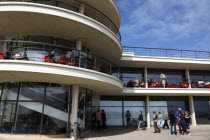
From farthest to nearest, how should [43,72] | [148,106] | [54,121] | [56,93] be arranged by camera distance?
[148,106], [56,93], [54,121], [43,72]

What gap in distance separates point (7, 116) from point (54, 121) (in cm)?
276

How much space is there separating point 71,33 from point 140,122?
963cm

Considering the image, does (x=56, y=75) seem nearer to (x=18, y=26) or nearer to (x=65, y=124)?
(x=65, y=124)

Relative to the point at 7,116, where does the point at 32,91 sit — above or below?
above

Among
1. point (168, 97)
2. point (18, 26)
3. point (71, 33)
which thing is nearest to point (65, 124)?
point (71, 33)

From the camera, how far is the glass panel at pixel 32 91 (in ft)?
34.2

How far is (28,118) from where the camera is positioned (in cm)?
1009

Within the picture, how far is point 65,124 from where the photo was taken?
10.8m

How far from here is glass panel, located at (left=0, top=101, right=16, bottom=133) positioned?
1001 cm

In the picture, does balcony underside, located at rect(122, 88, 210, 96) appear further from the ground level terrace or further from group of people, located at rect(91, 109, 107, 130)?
group of people, located at rect(91, 109, 107, 130)

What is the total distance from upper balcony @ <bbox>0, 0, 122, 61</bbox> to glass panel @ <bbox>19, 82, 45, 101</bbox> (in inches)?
142

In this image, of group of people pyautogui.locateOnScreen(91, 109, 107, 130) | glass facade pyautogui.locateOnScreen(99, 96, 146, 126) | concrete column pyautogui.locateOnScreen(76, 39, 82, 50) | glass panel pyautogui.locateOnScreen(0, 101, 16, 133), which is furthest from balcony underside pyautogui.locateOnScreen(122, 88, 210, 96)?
glass panel pyautogui.locateOnScreen(0, 101, 16, 133)

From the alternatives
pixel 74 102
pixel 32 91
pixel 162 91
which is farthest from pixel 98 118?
pixel 162 91

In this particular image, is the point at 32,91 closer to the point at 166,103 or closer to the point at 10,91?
the point at 10,91
